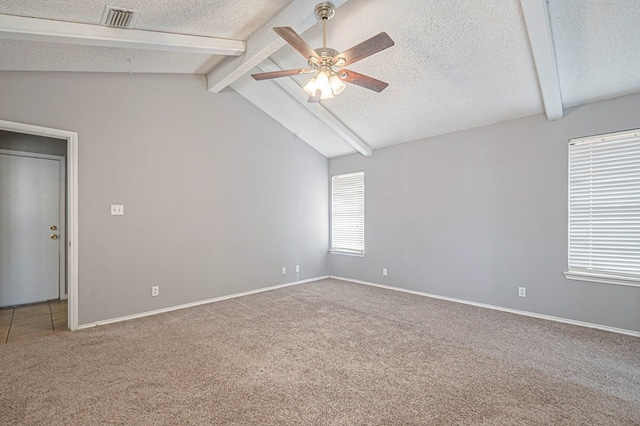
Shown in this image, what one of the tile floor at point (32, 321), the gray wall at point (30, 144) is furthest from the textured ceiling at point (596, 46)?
the gray wall at point (30, 144)

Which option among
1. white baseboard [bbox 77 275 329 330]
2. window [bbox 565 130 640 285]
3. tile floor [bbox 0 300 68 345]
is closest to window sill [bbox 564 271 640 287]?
window [bbox 565 130 640 285]

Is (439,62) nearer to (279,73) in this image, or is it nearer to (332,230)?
(279,73)

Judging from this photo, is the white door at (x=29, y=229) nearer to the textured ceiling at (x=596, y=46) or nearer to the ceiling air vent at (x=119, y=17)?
the ceiling air vent at (x=119, y=17)

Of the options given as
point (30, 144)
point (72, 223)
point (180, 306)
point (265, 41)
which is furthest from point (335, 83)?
point (30, 144)

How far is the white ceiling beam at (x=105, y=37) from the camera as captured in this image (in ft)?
8.39

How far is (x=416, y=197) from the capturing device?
5066 mm

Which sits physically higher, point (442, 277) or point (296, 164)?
point (296, 164)

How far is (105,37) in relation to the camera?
A: 2.87 m

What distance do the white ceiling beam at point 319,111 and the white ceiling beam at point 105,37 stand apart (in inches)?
27.4

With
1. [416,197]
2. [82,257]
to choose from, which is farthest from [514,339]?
[82,257]

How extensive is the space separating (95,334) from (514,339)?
4.35m

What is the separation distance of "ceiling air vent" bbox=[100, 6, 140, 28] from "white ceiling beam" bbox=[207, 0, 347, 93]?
1.13 meters

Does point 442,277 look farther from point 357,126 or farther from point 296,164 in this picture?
point 296,164

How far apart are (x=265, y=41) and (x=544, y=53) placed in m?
2.71
